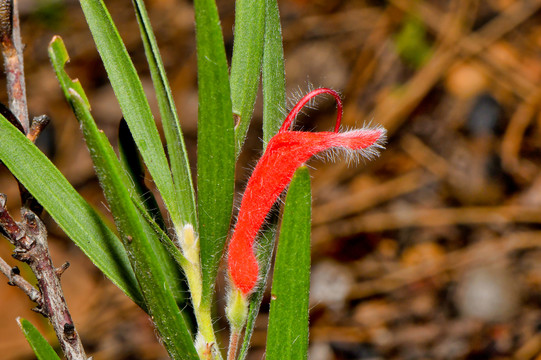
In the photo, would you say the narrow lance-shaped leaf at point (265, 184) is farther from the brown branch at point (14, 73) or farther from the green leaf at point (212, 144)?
the brown branch at point (14, 73)

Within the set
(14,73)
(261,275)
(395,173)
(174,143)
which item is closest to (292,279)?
(261,275)

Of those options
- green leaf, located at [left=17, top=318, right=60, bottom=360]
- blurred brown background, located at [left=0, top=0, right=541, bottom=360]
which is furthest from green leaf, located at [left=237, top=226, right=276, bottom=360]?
blurred brown background, located at [left=0, top=0, right=541, bottom=360]

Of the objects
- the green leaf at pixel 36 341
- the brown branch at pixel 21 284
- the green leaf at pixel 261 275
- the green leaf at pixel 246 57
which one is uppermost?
the green leaf at pixel 246 57

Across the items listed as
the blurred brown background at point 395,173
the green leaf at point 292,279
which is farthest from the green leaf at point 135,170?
the blurred brown background at point 395,173

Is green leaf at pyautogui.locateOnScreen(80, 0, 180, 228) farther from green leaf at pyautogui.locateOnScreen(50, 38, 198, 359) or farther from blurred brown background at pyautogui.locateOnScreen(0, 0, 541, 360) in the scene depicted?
blurred brown background at pyautogui.locateOnScreen(0, 0, 541, 360)

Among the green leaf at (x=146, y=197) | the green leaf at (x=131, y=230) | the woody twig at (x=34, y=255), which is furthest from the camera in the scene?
the green leaf at (x=146, y=197)

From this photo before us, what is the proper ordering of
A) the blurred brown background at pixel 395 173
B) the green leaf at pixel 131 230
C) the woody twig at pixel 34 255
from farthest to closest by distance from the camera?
the blurred brown background at pixel 395 173 < the woody twig at pixel 34 255 < the green leaf at pixel 131 230
